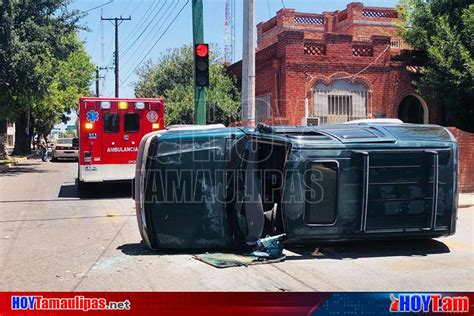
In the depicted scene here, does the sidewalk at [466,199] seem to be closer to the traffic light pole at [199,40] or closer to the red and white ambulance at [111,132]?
the traffic light pole at [199,40]

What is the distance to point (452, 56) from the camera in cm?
1622

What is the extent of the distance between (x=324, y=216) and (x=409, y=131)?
1800 millimetres

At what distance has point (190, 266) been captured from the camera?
22.0 ft

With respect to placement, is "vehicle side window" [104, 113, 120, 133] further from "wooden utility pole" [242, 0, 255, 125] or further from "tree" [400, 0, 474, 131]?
"tree" [400, 0, 474, 131]

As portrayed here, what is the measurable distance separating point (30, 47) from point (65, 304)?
19193 millimetres

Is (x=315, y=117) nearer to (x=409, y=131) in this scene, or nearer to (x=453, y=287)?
(x=409, y=131)

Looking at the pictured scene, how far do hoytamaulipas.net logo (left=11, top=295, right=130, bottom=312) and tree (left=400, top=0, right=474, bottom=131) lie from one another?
14.0m

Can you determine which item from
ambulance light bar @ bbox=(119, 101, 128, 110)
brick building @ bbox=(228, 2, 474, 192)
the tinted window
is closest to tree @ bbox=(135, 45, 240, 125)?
brick building @ bbox=(228, 2, 474, 192)

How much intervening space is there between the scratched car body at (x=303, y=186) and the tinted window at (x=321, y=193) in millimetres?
13

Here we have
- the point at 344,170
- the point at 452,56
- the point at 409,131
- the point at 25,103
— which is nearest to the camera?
the point at 344,170

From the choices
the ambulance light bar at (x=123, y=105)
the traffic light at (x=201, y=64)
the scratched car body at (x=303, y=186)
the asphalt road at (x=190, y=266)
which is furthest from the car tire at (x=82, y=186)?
the scratched car body at (x=303, y=186)

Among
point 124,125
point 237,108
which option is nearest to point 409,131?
point 124,125

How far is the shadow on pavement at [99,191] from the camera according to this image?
1466cm

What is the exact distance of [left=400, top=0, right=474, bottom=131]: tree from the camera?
52.5 feet
